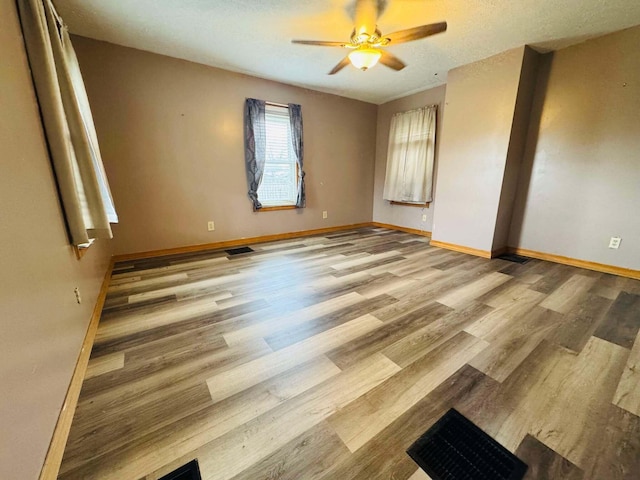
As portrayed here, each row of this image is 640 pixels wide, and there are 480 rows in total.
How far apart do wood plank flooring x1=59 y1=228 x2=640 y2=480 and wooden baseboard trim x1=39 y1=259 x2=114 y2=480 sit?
0.10 feet

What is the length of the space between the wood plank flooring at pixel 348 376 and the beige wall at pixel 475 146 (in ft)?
3.66

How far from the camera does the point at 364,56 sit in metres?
2.18

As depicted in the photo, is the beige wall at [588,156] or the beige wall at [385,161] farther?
the beige wall at [385,161]

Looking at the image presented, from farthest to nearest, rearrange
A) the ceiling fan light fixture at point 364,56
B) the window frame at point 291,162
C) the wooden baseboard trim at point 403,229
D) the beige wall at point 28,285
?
the wooden baseboard trim at point 403,229 → the window frame at point 291,162 → the ceiling fan light fixture at point 364,56 → the beige wall at point 28,285

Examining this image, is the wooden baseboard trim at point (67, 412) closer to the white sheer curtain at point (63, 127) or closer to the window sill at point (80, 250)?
the window sill at point (80, 250)

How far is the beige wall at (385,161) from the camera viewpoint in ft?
13.1

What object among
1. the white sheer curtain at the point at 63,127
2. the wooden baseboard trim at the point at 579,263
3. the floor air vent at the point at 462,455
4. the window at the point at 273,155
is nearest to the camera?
the floor air vent at the point at 462,455

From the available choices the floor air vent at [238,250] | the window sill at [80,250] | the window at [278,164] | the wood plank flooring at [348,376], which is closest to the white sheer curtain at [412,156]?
the window at [278,164]

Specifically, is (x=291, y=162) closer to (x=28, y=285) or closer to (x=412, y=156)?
(x=412, y=156)

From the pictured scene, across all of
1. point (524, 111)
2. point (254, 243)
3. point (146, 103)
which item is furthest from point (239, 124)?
point (524, 111)

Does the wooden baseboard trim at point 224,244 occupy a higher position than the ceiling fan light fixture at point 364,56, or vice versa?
the ceiling fan light fixture at point 364,56

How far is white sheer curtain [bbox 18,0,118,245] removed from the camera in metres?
1.32

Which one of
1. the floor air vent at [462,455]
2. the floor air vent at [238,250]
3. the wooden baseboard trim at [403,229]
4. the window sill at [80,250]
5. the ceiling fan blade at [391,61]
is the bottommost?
the floor air vent at [462,455]

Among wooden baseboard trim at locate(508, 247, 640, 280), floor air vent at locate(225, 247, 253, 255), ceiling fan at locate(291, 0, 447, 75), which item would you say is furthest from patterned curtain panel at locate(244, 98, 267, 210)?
wooden baseboard trim at locate(508, 247, 640, 280)
